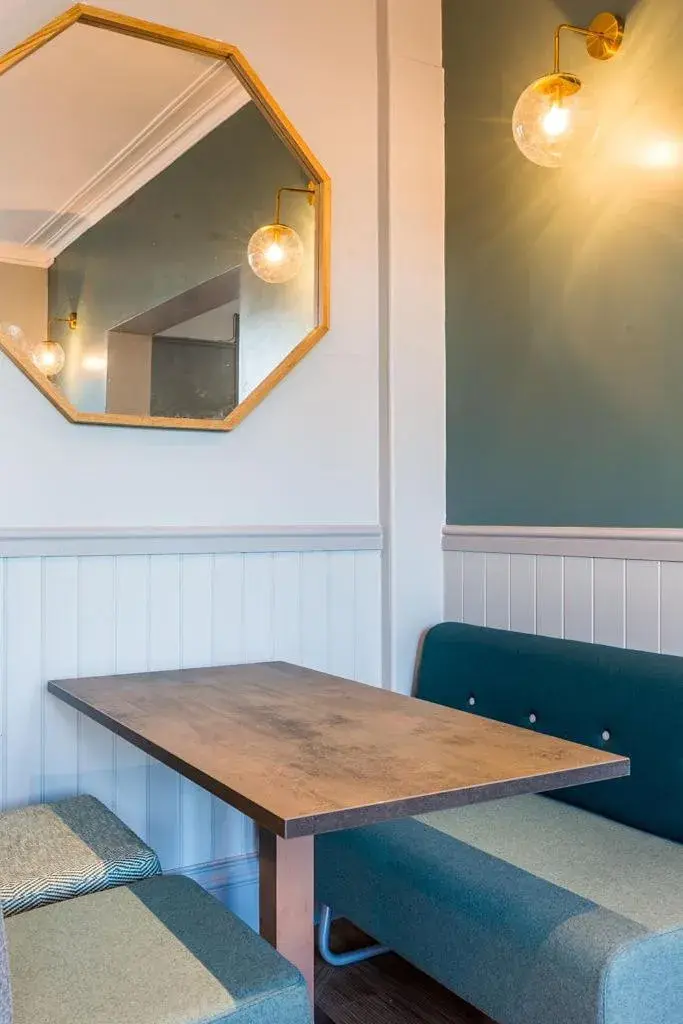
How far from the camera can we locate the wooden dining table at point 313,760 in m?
1.16

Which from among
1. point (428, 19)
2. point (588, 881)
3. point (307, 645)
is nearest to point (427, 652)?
point (307, 645)

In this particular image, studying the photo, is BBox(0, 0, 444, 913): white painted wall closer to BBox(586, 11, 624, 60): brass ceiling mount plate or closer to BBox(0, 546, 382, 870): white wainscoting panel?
BBox(0, 546, 382, 870): white wainscoting panel

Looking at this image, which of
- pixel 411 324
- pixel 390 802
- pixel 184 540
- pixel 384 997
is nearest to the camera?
pixel 390 802

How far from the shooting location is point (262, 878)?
4.61 ft

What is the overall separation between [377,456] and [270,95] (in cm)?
99

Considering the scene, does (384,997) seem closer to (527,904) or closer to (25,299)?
(527,904)

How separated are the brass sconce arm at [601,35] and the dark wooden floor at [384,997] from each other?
207 centimetres

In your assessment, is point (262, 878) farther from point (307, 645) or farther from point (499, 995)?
point (307, 645)

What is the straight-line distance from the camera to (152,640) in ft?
7.22

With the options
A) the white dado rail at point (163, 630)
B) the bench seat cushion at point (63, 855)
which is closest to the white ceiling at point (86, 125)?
the white dado rail at point (163, 630)

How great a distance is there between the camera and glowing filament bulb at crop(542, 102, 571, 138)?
1999 millimetres

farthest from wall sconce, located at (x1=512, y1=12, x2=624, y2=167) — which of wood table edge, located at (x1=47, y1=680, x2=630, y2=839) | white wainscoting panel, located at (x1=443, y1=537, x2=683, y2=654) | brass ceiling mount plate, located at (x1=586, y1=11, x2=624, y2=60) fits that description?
wood table edge, located at (x1=47, y1=680, x2=630, y2=839)

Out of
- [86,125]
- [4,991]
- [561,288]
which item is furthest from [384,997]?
[86,125]

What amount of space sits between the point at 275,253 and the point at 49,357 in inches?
25.9
